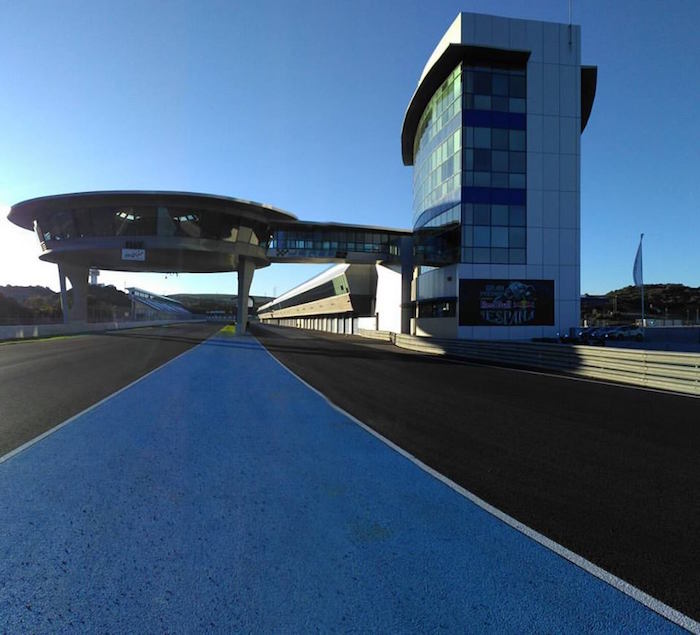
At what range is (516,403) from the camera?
31.7ft

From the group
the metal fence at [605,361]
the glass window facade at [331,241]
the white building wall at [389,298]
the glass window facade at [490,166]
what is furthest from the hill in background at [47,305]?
the metal fence at [605,361]

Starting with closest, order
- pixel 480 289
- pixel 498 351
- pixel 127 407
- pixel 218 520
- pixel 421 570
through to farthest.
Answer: pixel 421 570 → pixel 218 520 → pixel 127 407 → pixel 498 351 → pixel 480 289

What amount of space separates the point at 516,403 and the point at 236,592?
8.23 metres

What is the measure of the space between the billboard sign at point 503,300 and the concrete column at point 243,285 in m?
25.1

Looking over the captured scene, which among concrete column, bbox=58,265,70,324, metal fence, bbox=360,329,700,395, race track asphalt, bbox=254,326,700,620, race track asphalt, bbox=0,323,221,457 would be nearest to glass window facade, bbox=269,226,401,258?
metal fence, bbox=360,329,700,395

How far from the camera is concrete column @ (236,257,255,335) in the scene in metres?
48.4

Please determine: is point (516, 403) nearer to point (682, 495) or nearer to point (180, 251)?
point (682, 495)

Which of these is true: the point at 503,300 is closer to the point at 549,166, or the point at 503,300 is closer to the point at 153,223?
the point at 549,166

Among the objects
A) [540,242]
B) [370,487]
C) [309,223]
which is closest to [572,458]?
[370,487]

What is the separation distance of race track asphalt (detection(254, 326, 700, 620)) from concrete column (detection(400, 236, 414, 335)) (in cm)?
3041

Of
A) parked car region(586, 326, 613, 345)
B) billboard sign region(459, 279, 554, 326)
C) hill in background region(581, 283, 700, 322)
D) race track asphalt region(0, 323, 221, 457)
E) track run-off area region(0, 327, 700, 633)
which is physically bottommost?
race track asphalt region(0, 323, 221, 457)

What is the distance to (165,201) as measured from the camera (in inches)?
1693

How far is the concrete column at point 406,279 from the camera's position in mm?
41406

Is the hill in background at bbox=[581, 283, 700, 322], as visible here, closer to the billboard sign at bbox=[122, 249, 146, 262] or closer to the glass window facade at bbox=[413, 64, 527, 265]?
the glass window facade at bbox=[413, 64, 527, 265]
